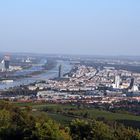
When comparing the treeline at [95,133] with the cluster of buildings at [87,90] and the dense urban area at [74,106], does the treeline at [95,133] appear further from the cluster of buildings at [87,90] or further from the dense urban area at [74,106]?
the cluster of buildings at [87,90]

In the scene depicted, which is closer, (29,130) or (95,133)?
(29,130)

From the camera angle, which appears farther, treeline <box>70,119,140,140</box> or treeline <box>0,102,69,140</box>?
treeline <box>70,119,140,140</box>

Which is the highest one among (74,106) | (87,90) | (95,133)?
(95,133)

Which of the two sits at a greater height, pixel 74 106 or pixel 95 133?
pixel 95 133

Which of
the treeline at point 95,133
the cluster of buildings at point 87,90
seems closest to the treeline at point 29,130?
the treeline at point 95,133

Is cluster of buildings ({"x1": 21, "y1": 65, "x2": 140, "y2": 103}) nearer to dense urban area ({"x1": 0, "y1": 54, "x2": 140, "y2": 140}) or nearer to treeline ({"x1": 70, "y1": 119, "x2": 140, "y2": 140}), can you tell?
dense urban area ({"x1": 0, "y1": 54, "x2": 140, "y2": 140})

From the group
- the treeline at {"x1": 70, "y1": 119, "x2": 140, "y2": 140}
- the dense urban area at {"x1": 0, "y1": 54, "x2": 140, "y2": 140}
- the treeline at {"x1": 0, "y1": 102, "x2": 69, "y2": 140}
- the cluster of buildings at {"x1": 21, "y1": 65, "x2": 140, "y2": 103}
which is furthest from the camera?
the cluster of buildings at {"x1": 21, "y1": 65, "x2": 140, "y2": 103}

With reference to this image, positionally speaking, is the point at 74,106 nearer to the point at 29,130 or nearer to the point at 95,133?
the point at 95,133

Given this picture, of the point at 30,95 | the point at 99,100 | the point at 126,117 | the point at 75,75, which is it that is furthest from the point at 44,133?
the point at 75,75

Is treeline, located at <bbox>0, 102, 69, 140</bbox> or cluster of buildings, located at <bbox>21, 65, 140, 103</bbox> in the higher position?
treeline, located at <bbox>0, 102, 69, 140</bbox>

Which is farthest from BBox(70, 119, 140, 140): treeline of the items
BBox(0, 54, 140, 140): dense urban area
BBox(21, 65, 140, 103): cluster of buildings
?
BBox(21, 65, 140, 103): cluster of buildings

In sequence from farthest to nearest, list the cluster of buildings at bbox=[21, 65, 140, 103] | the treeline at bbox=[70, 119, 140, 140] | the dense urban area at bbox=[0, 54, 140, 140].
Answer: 1. the cluster of buildings at bbox=[21, 65, 140, 103]
2. the dense urban area at bbox=[0, 54, 140, 140]
3. the treeline at bbox=[70, 119, 140, 140]

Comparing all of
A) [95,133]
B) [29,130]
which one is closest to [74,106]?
[95,133]
